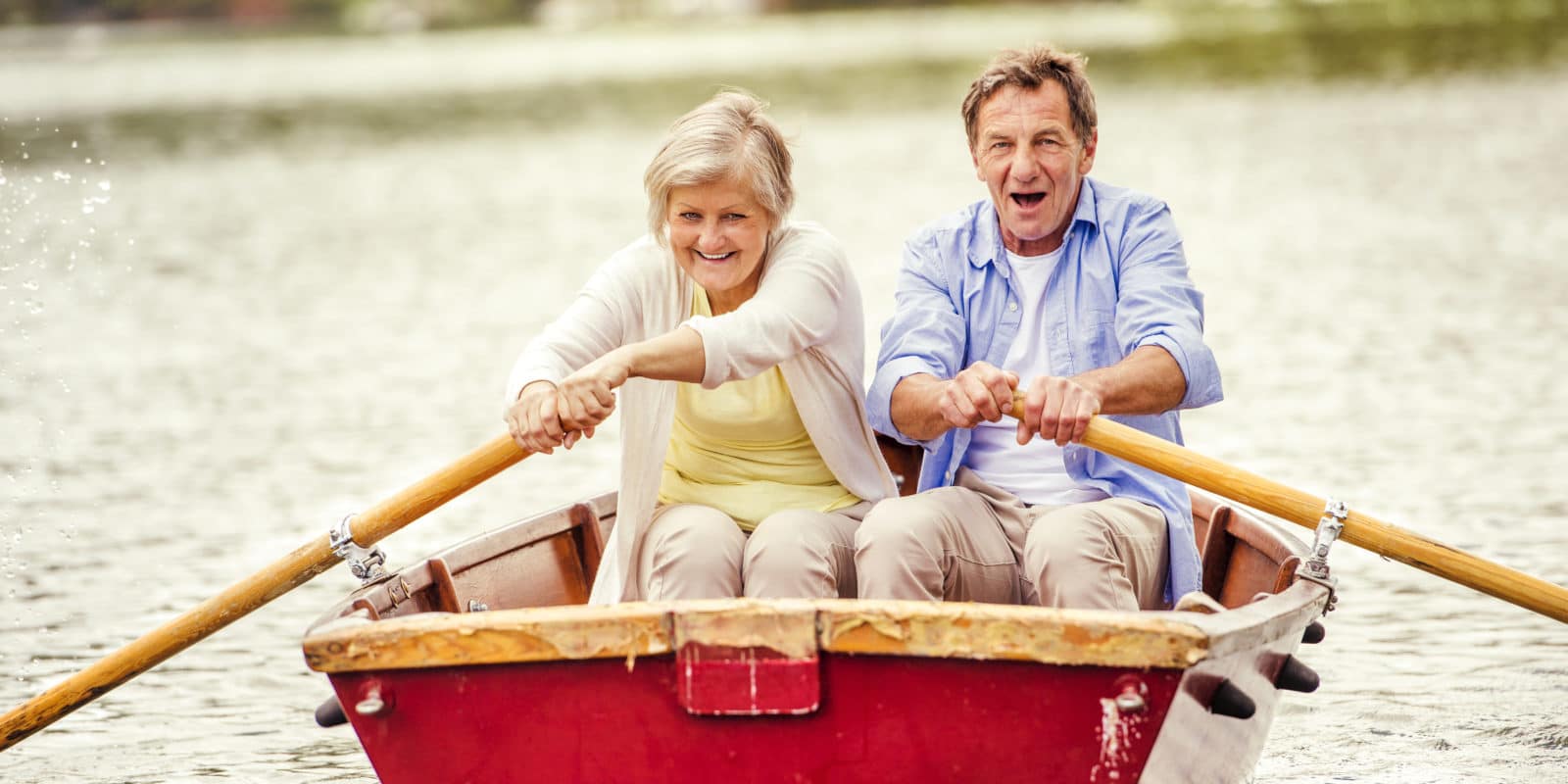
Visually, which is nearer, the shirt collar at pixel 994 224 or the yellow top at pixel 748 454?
the yellow top at pixel 748 454

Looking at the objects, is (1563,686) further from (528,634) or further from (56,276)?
(56,276)

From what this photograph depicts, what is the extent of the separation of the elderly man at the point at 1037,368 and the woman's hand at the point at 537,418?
680mm

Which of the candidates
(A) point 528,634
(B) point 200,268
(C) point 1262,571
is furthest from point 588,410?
(B) point 200,268

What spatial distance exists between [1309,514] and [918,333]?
959 millimetres

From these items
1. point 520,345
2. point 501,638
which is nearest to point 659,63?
point 520,345

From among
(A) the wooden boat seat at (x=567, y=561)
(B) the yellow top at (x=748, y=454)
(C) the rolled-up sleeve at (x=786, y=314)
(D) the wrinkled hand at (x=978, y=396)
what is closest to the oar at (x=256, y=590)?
(A) the wooden boat seat at (x=567, y=561)

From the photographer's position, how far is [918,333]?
15.2 feet

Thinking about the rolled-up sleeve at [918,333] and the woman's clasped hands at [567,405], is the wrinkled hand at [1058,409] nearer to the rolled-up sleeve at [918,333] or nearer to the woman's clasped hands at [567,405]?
the rolled-up sleeve at [918,333]

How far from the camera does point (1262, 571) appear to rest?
491 cm

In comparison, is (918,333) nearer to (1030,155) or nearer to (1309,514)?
(1030,155)

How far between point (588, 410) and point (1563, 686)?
332cm

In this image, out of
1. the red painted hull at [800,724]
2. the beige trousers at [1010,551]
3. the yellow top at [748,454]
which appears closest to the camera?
the red painted hull at [800,724]

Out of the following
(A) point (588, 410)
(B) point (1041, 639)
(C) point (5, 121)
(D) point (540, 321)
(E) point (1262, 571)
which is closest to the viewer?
(B) point (1041, 639)

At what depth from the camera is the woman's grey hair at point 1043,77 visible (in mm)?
4527
